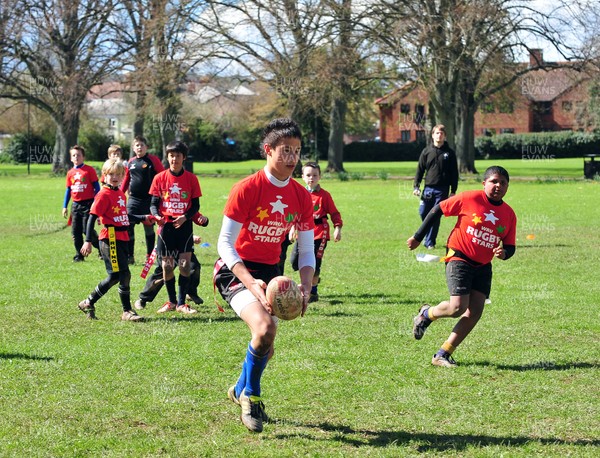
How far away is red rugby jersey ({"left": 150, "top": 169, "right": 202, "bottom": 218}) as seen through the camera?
32.1 feet

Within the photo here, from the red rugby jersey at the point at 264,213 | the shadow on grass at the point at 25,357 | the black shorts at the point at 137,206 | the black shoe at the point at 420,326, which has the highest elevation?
the red rugby jersey at the point at 264,213

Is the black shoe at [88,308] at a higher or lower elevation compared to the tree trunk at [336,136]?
lower

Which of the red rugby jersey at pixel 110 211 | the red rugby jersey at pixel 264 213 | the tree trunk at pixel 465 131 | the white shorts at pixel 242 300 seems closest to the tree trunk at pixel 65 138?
the tree trunk at pixel 465 131

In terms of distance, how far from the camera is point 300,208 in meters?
5.75

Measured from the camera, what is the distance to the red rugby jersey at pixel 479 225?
7203 mm

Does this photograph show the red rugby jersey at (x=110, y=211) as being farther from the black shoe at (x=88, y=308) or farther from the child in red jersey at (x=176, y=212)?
the black shoe at (x=88, y=308)

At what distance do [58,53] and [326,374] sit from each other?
42226 millimetres

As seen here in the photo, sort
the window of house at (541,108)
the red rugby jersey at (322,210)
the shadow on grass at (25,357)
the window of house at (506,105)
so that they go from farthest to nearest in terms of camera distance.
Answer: the window of house at (541,108), the window of house at (506,105), the red rugby jersey at (322,210), the shadow on grass at (25,357)

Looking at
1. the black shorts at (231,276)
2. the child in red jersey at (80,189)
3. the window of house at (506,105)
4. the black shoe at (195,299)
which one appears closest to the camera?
the black shorts at (231,276)

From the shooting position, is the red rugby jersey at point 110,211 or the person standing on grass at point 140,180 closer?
the red rugby jersey at point 110,211

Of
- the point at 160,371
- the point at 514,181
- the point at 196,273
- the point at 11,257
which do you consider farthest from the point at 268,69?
the point at 160,371

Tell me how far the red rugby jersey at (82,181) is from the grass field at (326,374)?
1.59 m

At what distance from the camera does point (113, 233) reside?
30.0 ft

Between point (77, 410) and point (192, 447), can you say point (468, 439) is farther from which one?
point (77, 410)
